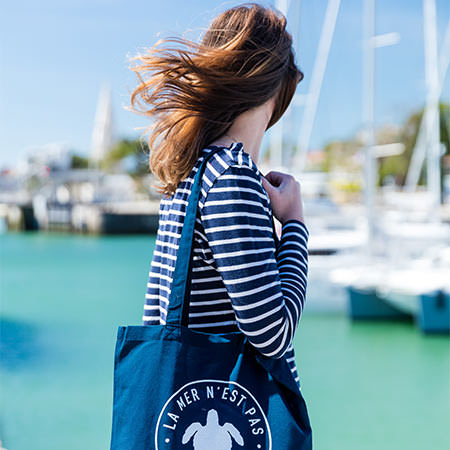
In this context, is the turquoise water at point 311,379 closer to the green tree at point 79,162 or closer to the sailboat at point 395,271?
the sailboat at point 395,271

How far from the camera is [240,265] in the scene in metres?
0.85

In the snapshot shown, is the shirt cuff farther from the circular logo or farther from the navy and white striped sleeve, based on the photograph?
the circular logo

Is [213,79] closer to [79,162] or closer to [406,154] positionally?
[406,154]

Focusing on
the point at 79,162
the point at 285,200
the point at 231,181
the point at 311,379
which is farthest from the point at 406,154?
the point at 79,162

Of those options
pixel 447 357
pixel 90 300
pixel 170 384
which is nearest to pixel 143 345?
pixel 170 384

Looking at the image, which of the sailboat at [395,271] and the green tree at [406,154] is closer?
the sailboat at [395,271]

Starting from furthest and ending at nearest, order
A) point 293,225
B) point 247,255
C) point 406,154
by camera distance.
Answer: point 406,154 → point 293,225 → point 247,255

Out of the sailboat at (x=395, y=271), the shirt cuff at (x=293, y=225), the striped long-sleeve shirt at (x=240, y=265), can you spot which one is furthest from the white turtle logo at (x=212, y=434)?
the sailboat at (x=395, y=271)

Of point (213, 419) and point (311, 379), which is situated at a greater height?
point (213, 419)

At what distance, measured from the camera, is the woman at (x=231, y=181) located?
855mm

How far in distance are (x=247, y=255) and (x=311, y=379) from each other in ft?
19.9

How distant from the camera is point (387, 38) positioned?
955 centimetres

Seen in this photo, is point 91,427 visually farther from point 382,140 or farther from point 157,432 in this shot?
point 382,140

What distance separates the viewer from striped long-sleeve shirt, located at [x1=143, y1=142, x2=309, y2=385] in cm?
85
